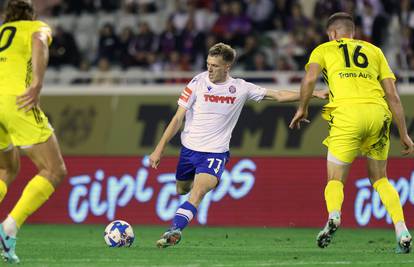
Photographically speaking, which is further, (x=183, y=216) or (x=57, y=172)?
(x=183, y=216)

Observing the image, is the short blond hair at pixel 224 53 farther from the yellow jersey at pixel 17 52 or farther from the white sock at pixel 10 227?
the white sock at pixel 10 227

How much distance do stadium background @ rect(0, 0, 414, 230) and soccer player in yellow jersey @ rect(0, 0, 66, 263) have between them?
7247 mm

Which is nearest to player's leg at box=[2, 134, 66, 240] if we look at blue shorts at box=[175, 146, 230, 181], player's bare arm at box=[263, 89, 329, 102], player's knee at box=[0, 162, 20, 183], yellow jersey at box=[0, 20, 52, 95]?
yellow jersey at box=[0, 20, 52, 95]

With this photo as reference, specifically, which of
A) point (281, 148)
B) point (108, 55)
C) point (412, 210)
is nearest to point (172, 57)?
point (108, 55)

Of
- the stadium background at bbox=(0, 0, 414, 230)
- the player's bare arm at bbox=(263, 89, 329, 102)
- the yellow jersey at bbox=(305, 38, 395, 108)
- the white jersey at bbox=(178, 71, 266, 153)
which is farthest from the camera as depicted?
the stadium background at bbox=(0, 0, 414, 230)

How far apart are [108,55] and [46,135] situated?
1124cm

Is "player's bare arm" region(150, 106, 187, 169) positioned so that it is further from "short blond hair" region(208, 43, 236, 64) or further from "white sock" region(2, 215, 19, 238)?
"white sock" region(2, 215, 19, 238)

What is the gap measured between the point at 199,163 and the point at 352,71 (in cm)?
179

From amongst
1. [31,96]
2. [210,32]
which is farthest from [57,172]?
[210,32]

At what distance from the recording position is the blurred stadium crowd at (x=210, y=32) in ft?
62.7

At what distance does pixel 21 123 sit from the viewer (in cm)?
927

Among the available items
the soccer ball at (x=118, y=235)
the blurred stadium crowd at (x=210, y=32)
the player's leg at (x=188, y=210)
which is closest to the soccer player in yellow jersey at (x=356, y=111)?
the player's leg at (x=188, y=210)

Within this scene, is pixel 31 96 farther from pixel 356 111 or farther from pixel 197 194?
pixel 356 111

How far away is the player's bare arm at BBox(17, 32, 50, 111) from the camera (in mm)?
9164
